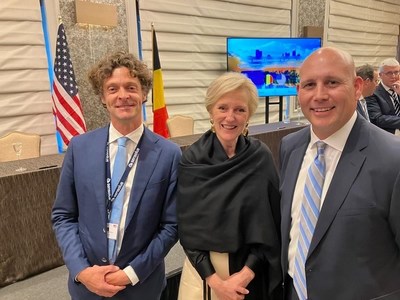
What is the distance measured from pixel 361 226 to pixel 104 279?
0.98 meters

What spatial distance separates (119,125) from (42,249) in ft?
5.51

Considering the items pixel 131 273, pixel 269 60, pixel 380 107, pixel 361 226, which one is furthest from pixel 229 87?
pixel 269 60

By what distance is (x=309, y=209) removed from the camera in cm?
124

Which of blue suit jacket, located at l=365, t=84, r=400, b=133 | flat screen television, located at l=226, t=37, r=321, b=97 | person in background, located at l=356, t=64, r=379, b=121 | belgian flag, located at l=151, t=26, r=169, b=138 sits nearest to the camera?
person in background, located at l=356, t=64, r=379, b=121

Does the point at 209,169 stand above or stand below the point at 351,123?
below

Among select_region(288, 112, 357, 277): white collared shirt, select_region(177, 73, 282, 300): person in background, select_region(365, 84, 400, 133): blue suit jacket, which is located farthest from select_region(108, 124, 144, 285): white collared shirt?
select_region(365, 84, 400, 133): blue suit jacket

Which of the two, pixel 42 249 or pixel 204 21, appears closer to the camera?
pixel 42 249

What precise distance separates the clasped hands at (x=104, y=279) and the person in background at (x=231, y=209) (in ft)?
0.97

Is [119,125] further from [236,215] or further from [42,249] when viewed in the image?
[42,249]

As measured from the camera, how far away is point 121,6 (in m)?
4.99

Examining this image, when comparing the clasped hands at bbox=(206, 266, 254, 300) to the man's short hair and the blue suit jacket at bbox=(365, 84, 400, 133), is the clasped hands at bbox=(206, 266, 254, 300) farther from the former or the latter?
the blue suit jacket at bbox=(365, 84, 400, 133)

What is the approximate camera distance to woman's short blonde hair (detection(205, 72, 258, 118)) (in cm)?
146

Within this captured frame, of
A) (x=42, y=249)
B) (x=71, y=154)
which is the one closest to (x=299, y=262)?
(x=71, y=154)

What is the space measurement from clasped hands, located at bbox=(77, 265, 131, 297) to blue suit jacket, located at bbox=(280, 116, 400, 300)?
29.0 inches
